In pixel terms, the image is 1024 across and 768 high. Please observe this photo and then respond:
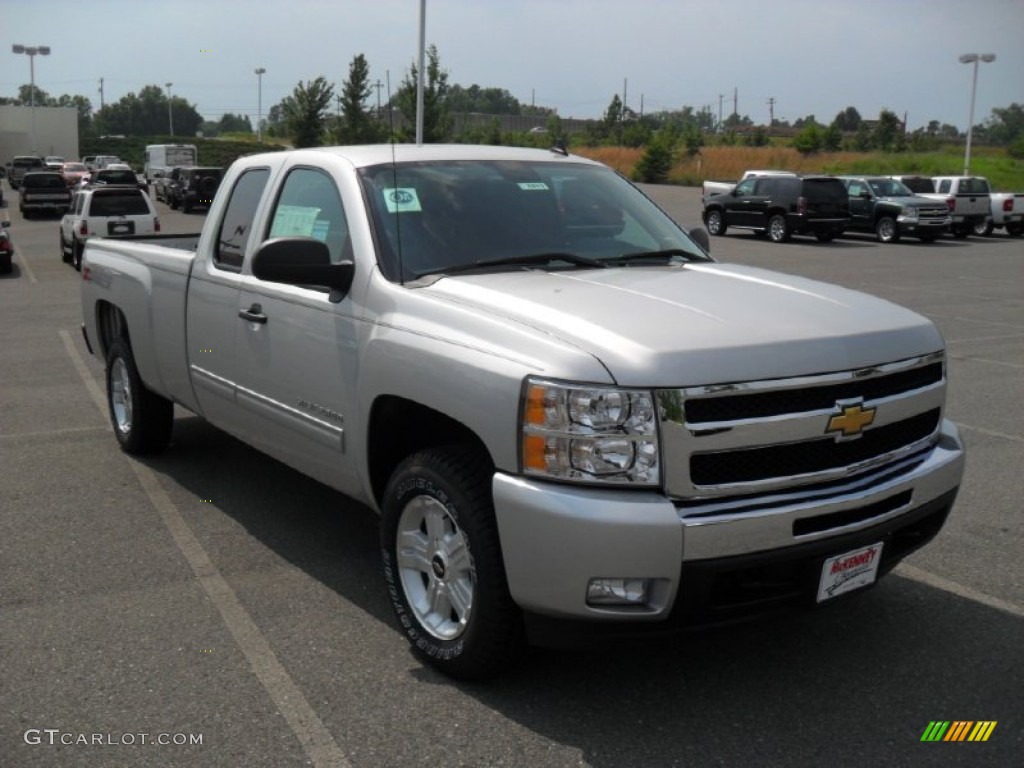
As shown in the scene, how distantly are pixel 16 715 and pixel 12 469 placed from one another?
11.4 ft

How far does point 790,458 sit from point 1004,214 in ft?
110

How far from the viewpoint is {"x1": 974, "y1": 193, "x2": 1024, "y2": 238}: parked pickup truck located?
33312mm

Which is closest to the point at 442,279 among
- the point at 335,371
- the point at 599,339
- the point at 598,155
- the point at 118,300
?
the point at 335,371

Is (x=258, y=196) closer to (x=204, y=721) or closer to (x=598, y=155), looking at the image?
(x=204, y=721)

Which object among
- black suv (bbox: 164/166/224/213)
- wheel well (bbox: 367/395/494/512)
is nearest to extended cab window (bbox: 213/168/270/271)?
wheel well (bbox: 367/395/494/512)

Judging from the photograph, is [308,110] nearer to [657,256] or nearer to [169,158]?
[169,158]

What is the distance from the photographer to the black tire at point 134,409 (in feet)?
22.4

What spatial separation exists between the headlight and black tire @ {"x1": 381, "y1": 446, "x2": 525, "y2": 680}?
39cm

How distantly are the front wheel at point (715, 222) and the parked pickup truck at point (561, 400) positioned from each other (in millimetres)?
27632

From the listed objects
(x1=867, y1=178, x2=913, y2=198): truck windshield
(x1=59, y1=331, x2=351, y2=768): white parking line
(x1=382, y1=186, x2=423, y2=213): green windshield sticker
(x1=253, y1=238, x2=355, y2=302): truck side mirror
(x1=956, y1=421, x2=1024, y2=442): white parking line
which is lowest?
(x1=59, y1=331, x2=351, y2=768): white parking line

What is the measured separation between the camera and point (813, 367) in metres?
3.52

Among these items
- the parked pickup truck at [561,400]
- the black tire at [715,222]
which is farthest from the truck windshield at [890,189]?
the parked pickup truck at [561,400]

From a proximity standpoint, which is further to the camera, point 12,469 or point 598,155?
point 598,155

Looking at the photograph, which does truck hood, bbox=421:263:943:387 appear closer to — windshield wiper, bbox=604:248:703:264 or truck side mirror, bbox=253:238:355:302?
windshield wiper, bbox=604:248:703:264
